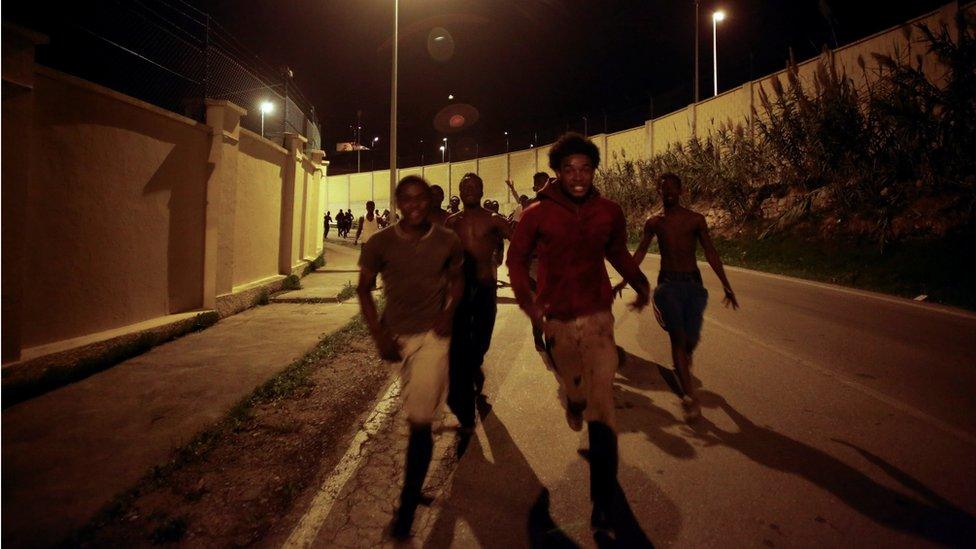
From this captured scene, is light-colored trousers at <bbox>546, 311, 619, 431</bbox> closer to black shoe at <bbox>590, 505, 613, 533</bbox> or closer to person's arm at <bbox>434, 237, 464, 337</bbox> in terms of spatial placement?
black shoe at <bbox>590, 505, 613, 533</bbox>

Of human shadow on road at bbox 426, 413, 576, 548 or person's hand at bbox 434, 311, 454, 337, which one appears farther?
person's hand at bbox 434, 311, 454, 337

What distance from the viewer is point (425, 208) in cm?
289

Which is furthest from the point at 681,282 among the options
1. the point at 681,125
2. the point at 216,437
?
the point at 681,125

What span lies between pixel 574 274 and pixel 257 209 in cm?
850

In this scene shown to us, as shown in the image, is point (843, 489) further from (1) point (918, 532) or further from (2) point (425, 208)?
(2) point (425, 208)

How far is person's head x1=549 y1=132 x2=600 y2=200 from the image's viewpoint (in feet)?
8.80

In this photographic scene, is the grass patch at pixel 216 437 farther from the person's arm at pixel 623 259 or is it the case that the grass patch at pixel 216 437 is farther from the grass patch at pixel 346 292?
the grass patch at pixel 346 292

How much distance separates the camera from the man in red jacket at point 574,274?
2609mm

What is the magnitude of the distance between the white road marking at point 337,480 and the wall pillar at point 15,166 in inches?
134

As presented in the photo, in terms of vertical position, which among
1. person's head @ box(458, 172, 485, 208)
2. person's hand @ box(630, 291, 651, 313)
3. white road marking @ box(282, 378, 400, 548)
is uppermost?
person's head @ box(458, 172, 485, 208)

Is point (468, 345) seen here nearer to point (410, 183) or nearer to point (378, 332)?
point (378, 332)

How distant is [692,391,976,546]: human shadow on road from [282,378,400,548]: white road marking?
247 centimetres

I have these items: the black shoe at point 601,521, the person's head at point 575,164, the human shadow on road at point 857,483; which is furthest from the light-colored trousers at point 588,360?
the human shadow on road at point 857,483

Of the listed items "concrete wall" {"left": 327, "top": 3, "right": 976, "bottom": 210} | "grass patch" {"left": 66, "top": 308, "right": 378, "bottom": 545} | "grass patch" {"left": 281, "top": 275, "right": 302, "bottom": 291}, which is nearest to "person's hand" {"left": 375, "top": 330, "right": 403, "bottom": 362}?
"grass patch" {"left": 66, "top": 308, "right": 378, "bottom": 545}
